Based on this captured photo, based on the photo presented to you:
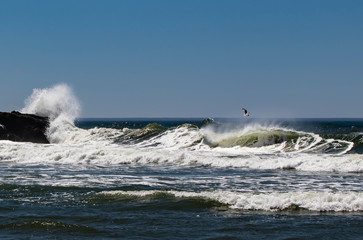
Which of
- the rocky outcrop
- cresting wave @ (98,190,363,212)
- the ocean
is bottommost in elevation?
the ocean

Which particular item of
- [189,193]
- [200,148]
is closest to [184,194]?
[189,193]

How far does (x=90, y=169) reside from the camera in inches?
879

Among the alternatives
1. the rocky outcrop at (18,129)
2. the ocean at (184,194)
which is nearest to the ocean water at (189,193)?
the ocean at (184,194)

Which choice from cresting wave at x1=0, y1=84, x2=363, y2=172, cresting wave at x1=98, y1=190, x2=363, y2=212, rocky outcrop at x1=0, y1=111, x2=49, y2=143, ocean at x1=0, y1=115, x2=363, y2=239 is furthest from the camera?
rocky outcrop at x1=0, y1=111, x2=49, y2=143

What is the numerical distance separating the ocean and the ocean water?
3 cm

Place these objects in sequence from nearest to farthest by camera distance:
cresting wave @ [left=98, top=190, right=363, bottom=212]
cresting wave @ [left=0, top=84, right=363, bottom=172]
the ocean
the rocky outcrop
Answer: the ocean, cresting wave @ [left=98, top=190, right=363, bottom=212], cresting wave @ [left=0, top=84, right=363, bottom=172], the rocky outcrop

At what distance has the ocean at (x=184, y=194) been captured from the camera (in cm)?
1017

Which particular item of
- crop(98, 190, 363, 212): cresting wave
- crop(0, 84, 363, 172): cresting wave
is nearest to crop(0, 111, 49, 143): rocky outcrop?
crop(0, 84, 363, 172): cresting wave

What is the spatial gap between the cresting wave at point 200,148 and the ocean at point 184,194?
0.34 ft

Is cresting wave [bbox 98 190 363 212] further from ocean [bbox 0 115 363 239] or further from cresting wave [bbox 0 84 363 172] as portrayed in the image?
cresting wave [bbox 0 84 363 172]

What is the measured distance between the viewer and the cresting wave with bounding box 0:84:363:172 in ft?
77.7

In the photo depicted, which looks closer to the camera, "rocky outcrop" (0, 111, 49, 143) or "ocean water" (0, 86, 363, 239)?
"ocean water" (0, 86, 363, 239)

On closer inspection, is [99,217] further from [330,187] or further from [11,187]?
[330,187]

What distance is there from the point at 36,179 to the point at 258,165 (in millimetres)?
10644
